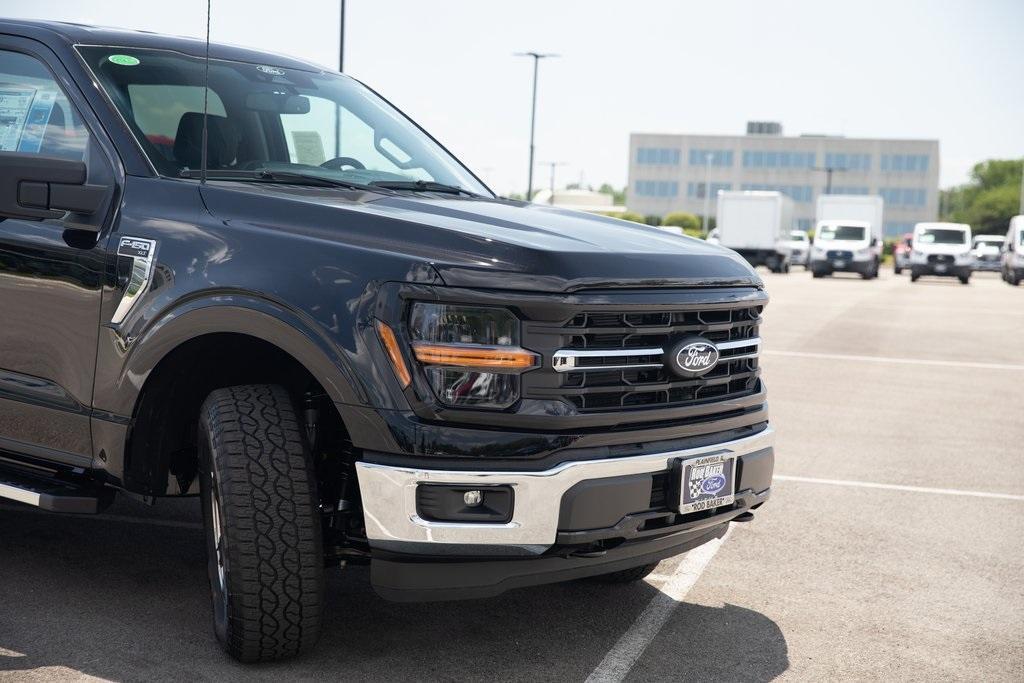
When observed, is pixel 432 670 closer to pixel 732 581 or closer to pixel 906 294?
pixel 732 581

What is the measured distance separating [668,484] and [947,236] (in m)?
38.2

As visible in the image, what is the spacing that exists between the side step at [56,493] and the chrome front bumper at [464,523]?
1.16 meters

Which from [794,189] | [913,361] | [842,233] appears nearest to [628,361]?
[913,361]

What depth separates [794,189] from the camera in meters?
125

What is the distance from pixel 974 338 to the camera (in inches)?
663

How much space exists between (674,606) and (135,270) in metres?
2.26

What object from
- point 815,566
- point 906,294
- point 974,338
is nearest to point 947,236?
point 906,294

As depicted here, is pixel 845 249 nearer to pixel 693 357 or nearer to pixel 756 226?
pixel 756 226

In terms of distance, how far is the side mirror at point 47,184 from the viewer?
12.8 ft

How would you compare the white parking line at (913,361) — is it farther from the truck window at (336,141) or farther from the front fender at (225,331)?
the front fender at (225,331)

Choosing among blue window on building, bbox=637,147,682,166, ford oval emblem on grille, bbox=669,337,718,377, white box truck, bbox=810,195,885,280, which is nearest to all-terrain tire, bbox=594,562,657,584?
ford oval emblem on grille, bbox=669,337,718,377

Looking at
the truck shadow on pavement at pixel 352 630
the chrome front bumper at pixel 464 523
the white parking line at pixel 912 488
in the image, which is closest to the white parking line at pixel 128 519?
the truck shadow on pavement at pixel 352 630

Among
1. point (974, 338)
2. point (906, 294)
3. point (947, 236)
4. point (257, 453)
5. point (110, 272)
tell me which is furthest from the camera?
point (947, 236)

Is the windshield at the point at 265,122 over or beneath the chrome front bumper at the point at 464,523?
over
